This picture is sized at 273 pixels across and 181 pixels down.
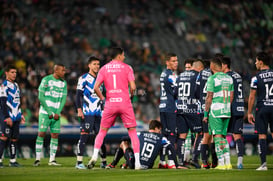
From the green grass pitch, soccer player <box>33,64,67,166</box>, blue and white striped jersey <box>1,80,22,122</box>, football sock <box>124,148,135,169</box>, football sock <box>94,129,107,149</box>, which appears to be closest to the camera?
the green grass pitch

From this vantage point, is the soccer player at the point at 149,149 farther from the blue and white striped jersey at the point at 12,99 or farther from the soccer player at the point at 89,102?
the blue and white striped jersey at the point at 12,99

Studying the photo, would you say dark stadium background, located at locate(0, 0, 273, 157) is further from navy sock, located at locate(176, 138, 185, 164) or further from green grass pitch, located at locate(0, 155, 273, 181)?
green grass pitch, located at locate(0, 155, 273, 181)

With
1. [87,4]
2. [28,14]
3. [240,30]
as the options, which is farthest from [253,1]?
[28,14]

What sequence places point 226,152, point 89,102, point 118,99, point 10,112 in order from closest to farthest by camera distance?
point 118,99 → point 226,152 → point 89,102 → point 10,112

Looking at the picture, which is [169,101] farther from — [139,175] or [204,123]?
[139,175]

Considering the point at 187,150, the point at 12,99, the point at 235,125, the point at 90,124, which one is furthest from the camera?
the point at 12,99

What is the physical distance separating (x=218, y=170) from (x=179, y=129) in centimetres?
198

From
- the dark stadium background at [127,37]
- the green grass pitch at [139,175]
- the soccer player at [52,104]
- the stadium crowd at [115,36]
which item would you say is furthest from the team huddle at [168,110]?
the stadium crowd at [115,36]

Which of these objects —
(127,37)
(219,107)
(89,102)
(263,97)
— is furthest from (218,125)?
(127,37)

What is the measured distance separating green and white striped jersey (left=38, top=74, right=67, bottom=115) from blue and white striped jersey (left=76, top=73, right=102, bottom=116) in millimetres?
1367

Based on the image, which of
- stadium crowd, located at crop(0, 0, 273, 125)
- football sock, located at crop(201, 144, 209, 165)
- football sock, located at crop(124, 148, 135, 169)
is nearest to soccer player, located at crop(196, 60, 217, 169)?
football sock, located at crop(201, 144, 209, 165)

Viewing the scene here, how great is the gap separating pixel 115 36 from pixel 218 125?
18088mm

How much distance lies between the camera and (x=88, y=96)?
1402 cm

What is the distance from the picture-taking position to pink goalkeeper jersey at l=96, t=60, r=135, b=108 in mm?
12328
